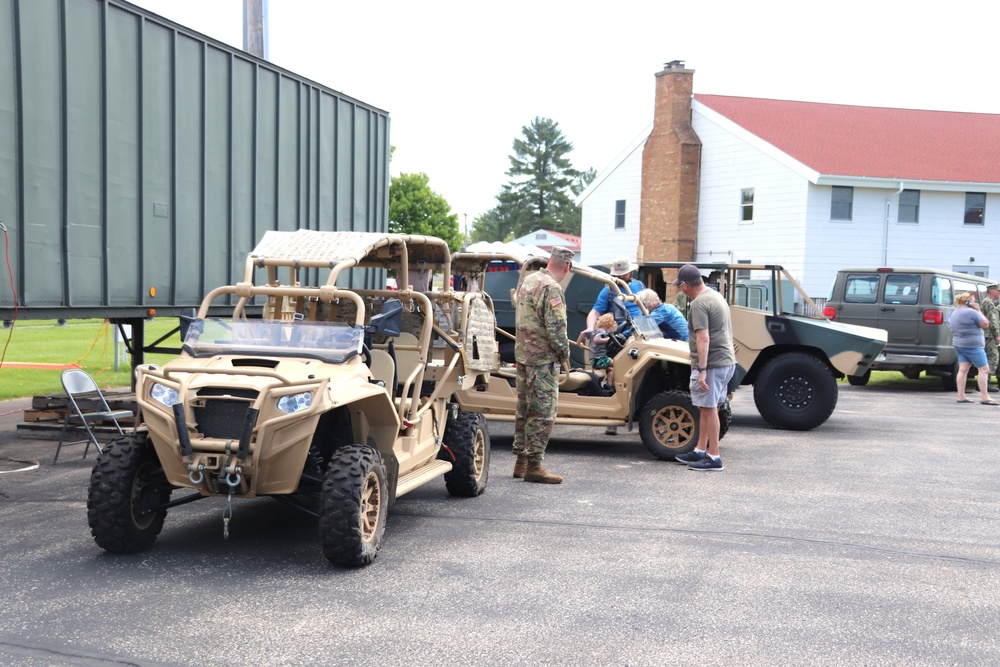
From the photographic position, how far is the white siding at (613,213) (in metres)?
36.5

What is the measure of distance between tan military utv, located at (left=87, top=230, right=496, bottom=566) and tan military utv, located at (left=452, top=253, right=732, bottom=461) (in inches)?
98.5

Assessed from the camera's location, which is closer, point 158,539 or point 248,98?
point 158,539

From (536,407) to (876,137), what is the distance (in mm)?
28286

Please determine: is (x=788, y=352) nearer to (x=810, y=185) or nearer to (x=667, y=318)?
(x=667, y=318)

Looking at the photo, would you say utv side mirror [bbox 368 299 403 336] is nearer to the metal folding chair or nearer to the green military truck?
the metal folding chair

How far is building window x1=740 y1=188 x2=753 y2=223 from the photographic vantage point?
31966mm

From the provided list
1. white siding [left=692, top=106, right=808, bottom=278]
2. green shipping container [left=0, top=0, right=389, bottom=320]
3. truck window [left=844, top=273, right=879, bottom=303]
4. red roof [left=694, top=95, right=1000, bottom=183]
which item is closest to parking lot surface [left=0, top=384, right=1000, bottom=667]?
green shipping container [left=0, top=0, right=389, bottom=320]

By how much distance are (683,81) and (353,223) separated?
22580mm

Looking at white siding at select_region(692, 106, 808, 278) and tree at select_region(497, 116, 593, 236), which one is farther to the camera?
tree at select_region(497, 116, 593, 236)

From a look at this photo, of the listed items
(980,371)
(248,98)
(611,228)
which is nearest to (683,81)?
(611,228)

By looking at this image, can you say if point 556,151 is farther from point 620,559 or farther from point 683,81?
point 620,559

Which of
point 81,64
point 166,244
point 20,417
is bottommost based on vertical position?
point 20,417

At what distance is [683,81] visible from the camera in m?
33.5

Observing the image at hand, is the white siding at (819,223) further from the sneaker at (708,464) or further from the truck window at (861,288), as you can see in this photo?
the sneaker at (708,464)
